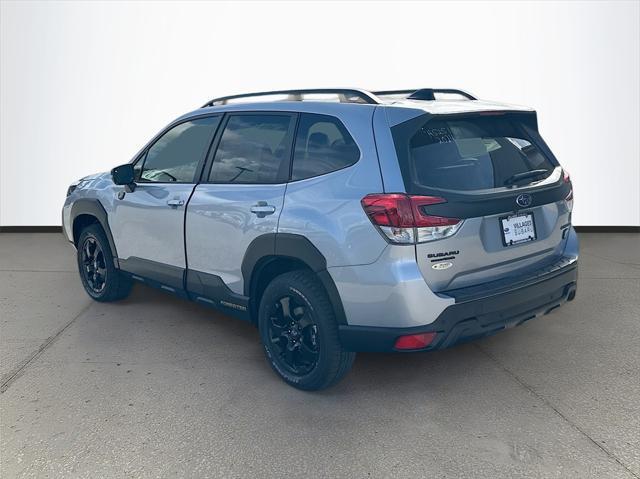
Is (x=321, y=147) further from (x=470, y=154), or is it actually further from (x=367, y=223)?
(x=470, y=154)

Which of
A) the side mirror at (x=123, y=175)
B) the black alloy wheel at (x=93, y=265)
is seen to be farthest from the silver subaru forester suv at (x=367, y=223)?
the black alloy wheel at (x=93, y=265)

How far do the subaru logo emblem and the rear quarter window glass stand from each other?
2.98 feet

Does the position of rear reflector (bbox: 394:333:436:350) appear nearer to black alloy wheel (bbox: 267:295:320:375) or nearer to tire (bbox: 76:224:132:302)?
black alloy wheel (bbox: 267:295:320:375)

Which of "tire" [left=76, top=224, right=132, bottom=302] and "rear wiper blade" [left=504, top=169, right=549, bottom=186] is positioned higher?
"rear wiper blade" [left=504, top=169, right=549, bottom=186]

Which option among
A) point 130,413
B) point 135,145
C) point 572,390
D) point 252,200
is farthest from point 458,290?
point 135,145

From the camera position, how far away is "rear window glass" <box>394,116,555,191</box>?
3.11 m

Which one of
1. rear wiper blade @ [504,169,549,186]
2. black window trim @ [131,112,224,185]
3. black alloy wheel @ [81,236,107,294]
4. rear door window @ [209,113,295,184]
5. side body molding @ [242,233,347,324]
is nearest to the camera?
side body molding @ [242,233,347,324]

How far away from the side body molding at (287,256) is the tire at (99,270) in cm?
189

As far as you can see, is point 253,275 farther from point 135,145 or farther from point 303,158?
point 135,145

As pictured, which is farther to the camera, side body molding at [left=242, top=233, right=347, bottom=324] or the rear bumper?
side body molding at [left=242, top=233, right=347, bottom=324]

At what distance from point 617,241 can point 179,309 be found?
219 inches

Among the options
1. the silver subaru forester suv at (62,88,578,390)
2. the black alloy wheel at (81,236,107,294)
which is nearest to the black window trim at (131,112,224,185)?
the silver subaru forester suv at (62,88,578,390)

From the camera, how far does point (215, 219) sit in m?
3.94

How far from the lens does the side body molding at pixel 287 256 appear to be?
325 centimetres
